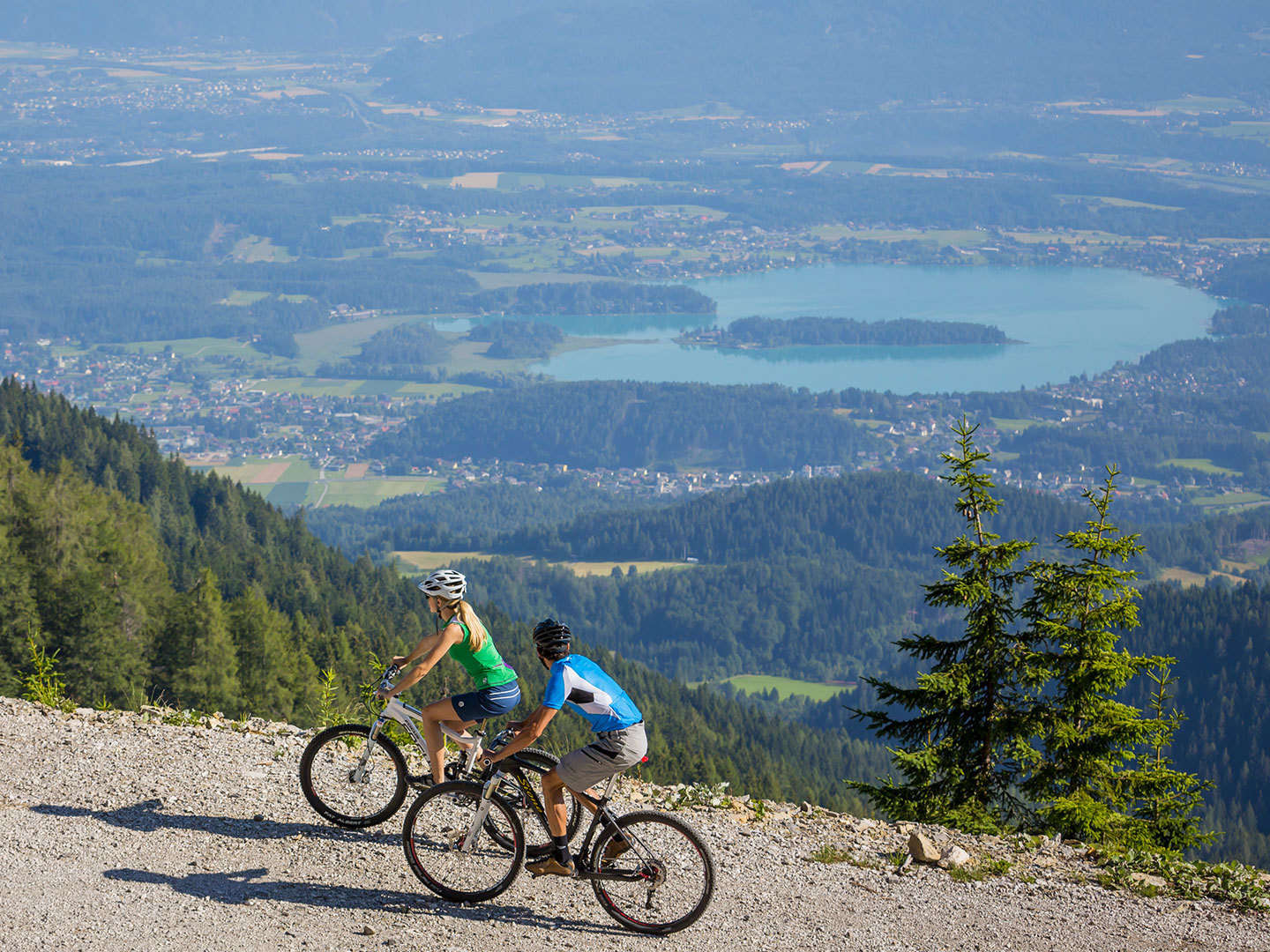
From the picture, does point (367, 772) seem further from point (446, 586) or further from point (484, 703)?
point (446, 586)

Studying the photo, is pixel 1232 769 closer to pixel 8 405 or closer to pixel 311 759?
pixel 8 405

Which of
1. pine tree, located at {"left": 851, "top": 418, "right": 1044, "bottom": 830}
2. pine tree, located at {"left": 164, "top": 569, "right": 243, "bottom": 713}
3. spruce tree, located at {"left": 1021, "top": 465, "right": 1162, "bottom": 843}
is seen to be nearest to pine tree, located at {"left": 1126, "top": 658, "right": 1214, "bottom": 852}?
spruce tree, located at {"left": 1021, "top": 465, "right": 1162, "bottom": 843}

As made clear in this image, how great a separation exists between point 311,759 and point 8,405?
104 metres

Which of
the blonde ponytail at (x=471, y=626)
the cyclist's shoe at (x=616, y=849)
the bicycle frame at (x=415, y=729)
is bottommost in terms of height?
the cyclist's shoe at (x=616, y=849)

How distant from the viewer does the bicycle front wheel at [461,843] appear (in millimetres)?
11578

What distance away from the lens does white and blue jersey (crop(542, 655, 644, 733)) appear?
10750mm

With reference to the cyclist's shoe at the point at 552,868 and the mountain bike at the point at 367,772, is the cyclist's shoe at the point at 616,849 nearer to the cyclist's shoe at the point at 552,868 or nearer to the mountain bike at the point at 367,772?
the cyclist's shoe at the point at 552,868

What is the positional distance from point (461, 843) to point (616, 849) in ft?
5.33

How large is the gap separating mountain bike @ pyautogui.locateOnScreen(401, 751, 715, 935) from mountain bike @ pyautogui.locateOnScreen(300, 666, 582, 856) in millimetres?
285

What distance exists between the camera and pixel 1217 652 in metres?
134

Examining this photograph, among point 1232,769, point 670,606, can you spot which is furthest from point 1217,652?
point 670,606

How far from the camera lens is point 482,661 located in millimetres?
11773

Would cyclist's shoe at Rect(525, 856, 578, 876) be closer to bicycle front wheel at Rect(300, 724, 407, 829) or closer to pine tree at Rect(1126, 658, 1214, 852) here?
bicycle front wheel at Rect(300, 724, 407, 829)

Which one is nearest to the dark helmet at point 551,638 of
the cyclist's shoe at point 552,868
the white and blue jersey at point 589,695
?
the white and blue jersey at point 589,695
